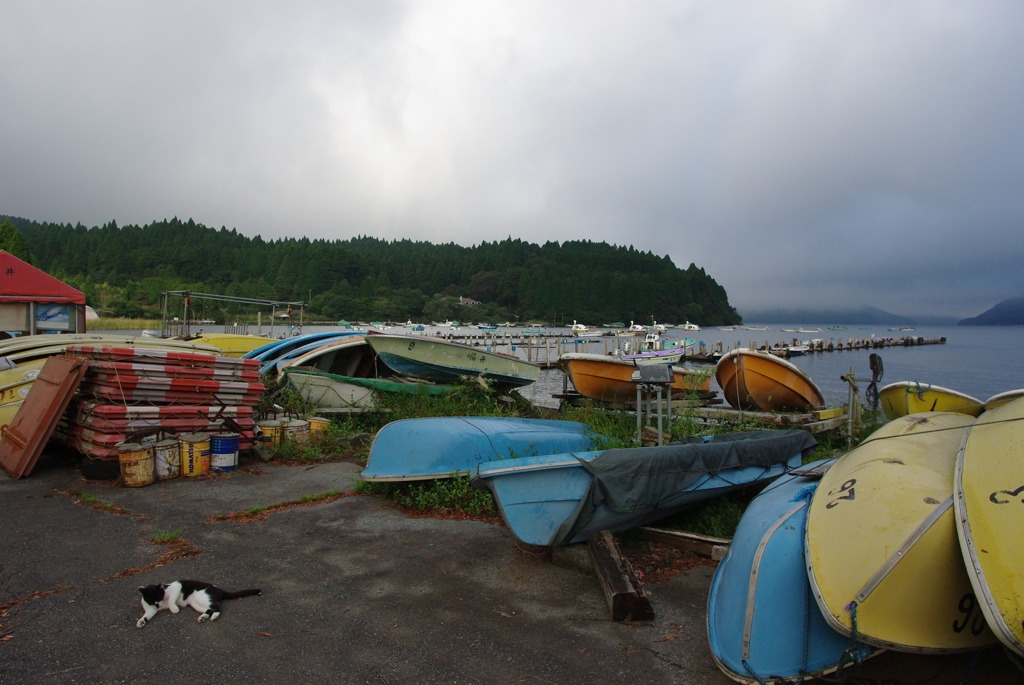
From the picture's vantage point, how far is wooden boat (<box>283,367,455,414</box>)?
39.1 ft

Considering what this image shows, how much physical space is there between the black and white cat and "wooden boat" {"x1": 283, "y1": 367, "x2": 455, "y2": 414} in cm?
743

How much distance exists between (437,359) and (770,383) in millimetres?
7110

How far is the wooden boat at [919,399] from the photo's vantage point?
9.77 meters

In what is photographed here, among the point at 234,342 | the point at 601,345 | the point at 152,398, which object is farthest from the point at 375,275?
the point at 152,398

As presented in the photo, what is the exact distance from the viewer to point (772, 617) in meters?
3.47

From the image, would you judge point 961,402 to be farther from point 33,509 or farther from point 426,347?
point 33,509

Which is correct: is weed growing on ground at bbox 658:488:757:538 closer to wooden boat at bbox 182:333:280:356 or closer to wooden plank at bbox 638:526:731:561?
wooden plank at bbox 638:526:731:561

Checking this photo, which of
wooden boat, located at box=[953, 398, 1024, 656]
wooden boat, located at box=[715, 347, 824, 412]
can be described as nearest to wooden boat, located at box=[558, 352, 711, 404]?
wooden boat, located at box=[715, 347, 824, 412]

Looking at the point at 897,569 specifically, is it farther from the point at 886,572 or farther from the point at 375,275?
the point at 375,275

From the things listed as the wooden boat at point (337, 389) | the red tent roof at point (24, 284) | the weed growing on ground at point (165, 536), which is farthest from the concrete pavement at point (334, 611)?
the red tent roof at point (24, 284)

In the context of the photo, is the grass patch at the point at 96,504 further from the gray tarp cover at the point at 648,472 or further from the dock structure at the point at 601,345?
the dock structure at the point at 601,345

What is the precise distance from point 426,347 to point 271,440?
4.81 metres

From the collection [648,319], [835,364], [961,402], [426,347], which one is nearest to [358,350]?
[426,347]

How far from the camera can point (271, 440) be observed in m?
9.51
